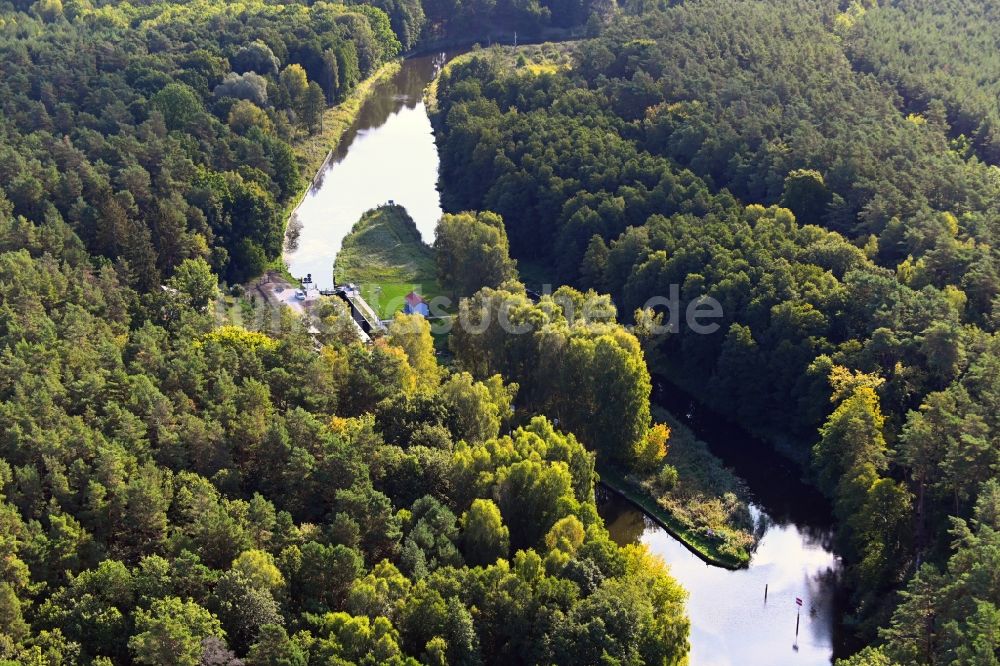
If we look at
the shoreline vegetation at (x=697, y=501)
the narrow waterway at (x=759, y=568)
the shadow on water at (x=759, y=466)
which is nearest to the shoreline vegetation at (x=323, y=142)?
the narrow waterway at (x=759, y=568)

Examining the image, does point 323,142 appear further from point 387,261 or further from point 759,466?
point 759,466

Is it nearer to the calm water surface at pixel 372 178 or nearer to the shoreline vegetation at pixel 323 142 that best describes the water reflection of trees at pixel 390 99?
the calm water surface at pixel 372 178

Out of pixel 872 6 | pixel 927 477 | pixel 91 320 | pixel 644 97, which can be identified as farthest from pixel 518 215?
pixel 872 6

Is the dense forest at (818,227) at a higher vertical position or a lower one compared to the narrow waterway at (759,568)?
higher

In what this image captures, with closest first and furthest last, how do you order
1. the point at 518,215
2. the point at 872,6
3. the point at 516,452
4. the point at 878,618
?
the point at 878,618
the point at 516,452
the point at 518,215
the point at 872,6

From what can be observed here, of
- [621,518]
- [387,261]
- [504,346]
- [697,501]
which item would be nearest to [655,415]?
[697,501]

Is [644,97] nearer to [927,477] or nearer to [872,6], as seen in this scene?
[872,6]
